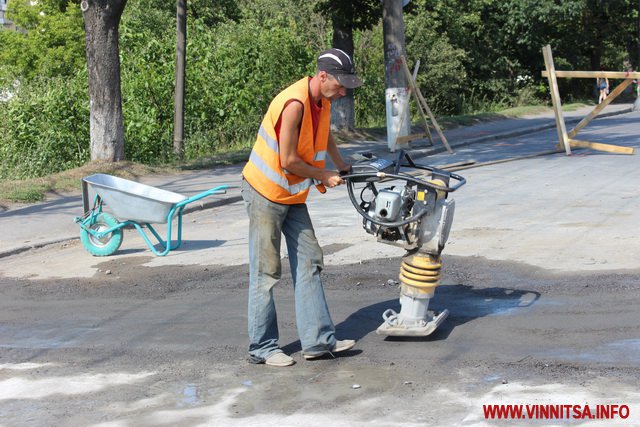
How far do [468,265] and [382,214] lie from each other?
8.69ft

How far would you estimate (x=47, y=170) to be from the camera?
1747 centimetres

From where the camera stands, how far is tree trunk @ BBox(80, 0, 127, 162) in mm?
15180

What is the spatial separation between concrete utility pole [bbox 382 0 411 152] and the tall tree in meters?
1.99

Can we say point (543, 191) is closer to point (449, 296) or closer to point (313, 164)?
Answer: point (449, 296)

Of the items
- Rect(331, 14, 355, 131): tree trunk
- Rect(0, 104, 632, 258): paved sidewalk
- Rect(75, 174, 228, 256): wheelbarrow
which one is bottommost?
Rect(0, 104, 632, 258): paved sidewalk

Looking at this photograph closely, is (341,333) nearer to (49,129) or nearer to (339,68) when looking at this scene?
(339,68)

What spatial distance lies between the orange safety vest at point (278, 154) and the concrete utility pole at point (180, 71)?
1359 centimetres

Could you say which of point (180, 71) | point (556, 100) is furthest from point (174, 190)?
point (556, 100)

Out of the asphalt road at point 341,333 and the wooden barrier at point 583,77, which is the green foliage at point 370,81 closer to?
the wooden barrier at point 583,77

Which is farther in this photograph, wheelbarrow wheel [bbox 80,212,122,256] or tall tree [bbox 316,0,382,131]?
tall tree [bbox 316,0,382,131]

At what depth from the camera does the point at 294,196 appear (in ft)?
18.2

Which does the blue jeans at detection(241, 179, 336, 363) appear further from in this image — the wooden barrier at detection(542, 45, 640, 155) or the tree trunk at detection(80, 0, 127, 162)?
the wooden barrier at detection(542, 45, 640, 155)

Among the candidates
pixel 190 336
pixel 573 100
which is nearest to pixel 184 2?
pixel 190 336

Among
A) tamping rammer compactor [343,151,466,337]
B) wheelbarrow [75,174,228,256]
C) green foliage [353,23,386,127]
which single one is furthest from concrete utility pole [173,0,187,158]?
Answer: tamping rammer compactor [343,151,466,337]
